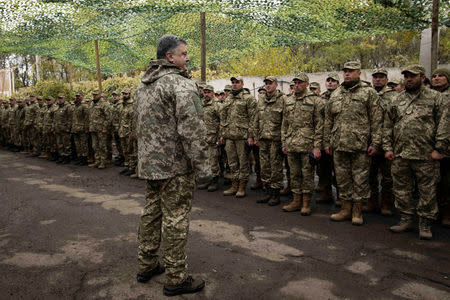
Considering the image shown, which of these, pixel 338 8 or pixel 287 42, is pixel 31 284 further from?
pixel 287 42

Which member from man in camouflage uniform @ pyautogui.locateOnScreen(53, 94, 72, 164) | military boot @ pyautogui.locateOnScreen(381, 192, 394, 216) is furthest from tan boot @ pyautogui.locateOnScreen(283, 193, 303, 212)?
man in camouflage uniform @ pyautogui.locateOnScreen(53, 94, 72, 164)

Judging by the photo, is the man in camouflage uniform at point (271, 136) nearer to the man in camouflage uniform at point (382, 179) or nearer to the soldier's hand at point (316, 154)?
the soldier's hand at point (316, 154)

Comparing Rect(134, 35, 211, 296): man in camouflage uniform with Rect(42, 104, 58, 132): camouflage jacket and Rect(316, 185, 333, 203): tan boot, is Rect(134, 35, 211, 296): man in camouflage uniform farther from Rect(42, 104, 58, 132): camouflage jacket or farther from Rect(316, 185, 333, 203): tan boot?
Rect(42, 104, 58, 132): camouflage jacket

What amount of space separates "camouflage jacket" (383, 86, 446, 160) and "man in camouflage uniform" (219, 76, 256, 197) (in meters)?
2.40

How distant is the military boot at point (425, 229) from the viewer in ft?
13.1

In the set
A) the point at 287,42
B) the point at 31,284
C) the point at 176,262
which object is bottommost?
the point at 31,284

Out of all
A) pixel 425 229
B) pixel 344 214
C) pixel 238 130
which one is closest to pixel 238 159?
pixel 238 130

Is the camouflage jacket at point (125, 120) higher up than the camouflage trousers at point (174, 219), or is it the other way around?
the camouflage jacket at point (125, 120)

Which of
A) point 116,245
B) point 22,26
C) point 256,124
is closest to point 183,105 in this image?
point 116,245

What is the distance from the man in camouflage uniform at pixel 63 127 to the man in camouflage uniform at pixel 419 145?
8717 mm

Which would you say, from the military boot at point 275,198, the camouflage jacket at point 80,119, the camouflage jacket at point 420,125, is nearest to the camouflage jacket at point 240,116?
the military boot at point 275,198

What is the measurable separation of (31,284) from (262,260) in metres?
2.15

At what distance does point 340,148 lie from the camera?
14.8 feet

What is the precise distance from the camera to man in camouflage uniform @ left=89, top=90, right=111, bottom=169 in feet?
29.4
